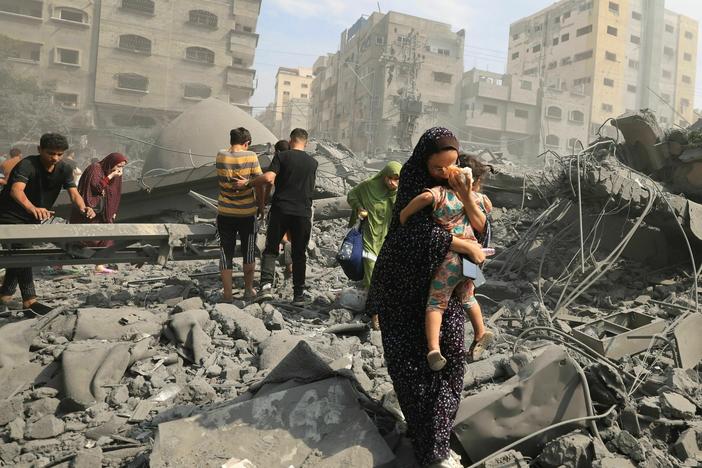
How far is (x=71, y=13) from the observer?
31609 mm

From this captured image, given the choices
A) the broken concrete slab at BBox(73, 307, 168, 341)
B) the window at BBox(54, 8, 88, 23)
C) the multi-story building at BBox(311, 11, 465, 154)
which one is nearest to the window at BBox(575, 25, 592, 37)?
the multi-story building at BBox(311, 11, 465, 154)

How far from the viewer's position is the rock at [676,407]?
2.90m

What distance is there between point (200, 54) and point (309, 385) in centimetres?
3570

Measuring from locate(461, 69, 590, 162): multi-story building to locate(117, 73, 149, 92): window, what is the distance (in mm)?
25966

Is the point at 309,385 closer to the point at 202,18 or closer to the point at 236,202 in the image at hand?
the point at 236,202

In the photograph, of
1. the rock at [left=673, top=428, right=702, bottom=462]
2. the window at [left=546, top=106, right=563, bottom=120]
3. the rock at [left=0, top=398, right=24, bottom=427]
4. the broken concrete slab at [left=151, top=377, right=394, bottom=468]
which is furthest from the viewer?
the window at [left=546, top=106, right=563, bottom=120]

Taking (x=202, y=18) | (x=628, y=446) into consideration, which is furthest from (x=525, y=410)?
(x=202, y=18)

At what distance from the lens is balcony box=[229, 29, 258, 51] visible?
34.9 m

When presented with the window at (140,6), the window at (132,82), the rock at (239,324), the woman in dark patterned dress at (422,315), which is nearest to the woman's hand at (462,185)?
the woman in dark patterned dress at (422,315)

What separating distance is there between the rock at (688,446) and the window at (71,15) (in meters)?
37.3

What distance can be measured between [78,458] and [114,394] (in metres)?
→ 0.76

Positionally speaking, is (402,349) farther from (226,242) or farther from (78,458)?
(226,242)

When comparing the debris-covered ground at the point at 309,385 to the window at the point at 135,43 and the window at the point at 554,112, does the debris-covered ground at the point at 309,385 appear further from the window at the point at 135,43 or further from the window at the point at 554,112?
the window at the point at 554,112

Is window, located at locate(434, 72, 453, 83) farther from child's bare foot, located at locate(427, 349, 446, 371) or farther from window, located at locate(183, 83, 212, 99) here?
child's bare foot, located at locate(427, 349, 446, 371)
